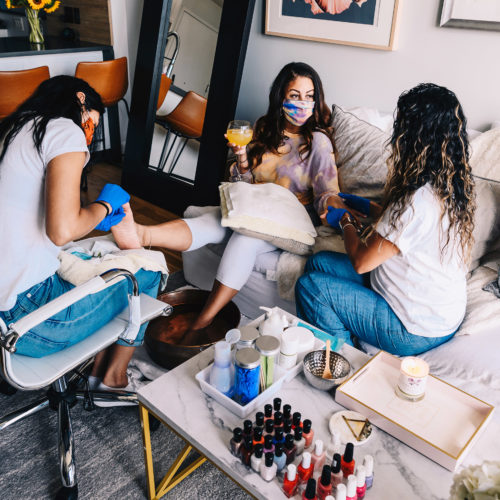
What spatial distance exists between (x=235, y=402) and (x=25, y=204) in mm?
713

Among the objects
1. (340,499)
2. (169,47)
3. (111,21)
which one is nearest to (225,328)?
(340,499)

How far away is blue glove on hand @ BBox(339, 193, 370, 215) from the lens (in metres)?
1.84

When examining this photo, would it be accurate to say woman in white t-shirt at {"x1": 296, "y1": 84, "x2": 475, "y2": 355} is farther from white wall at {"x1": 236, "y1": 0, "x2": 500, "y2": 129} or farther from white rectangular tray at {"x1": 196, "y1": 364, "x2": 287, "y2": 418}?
white wall at {"x1": 236, "y1": 0, "x2": 500, "y2": 129}

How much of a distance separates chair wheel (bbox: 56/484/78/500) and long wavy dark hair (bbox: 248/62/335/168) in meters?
1.41

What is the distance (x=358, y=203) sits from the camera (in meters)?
1.86

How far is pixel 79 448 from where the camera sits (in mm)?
1552

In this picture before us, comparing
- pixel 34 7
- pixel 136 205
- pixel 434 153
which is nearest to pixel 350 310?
pixel 434 153

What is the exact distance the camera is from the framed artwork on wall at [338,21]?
2.15 m

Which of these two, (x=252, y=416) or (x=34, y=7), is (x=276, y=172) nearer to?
(x=252, y=416)

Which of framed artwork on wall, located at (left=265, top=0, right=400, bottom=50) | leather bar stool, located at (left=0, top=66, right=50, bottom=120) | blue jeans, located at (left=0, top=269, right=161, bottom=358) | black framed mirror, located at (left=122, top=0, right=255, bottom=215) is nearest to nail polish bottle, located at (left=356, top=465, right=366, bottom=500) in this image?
blue jeans, located at (left=0, top=269, right=161, bottom=358)

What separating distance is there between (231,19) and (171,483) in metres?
2.18

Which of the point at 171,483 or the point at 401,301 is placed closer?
the point at 171,483

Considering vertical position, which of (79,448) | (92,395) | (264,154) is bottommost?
(79,448)

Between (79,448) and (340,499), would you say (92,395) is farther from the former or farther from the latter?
(340,499)
